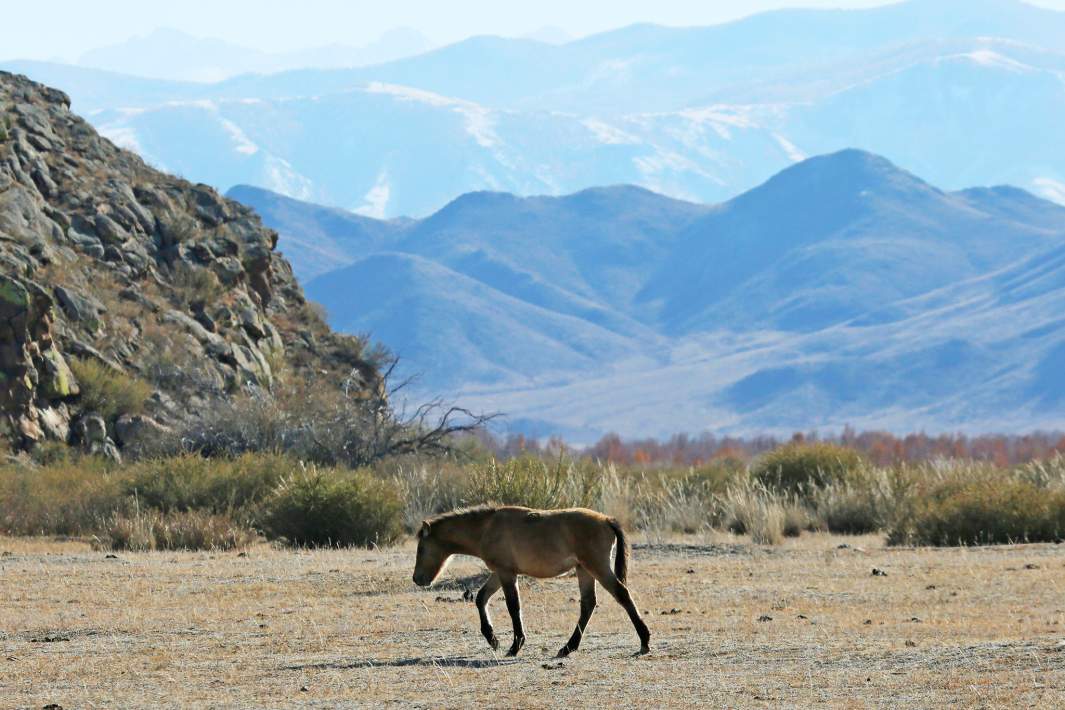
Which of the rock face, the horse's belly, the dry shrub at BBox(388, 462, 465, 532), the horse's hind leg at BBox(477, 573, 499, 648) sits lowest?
the horse's hind leg at BBox(477, 573, 499, 648)

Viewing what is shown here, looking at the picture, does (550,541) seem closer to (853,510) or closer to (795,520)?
(795,520)

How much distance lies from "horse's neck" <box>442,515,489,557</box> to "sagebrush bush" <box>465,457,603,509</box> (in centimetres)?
813

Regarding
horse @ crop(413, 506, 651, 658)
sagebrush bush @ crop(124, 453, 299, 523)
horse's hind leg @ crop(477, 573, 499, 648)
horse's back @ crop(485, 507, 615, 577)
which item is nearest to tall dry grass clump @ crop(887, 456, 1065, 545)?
sagebrush bush @ crop(124, 453, 299, 523)

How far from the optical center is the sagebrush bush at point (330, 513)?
25.6 metres

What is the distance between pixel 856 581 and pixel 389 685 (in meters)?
8.27

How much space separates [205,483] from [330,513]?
11.7 ft

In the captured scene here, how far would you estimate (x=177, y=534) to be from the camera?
25859 millimetres

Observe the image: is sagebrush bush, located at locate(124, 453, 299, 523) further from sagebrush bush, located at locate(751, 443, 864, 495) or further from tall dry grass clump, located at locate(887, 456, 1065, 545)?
tall dry grass clump, located at locate(887, 456, 1065, 545)

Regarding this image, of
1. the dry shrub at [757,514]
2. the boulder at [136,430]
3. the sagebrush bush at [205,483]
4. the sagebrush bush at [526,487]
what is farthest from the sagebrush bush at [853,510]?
the boulder at [136,430]

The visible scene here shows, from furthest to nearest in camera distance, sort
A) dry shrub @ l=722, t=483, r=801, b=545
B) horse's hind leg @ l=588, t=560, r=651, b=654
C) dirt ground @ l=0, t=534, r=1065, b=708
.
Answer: dry shrub @ l=722, t=483, r=801, b=545 → horse's hind leg @ l=588, t=560, r=651, b=654 → dirt ground @ l=0, t=534, r=1065, b=708

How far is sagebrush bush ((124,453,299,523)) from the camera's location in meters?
28.3

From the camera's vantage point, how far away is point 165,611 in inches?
696

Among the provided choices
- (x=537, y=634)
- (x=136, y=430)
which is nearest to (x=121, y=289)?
(x=136, y=430)

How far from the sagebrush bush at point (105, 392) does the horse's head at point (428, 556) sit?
2381 cm
